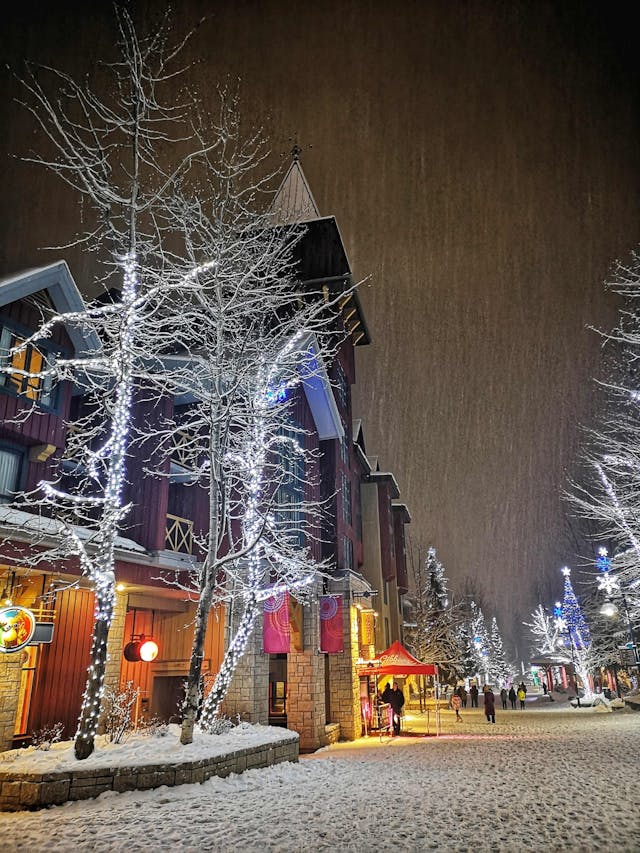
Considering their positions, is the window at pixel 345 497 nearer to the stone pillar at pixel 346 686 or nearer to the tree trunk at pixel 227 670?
the stone pillar at pixel 346 686

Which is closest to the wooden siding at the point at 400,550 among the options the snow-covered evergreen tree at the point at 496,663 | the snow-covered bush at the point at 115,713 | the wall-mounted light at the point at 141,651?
the wall-mounted light at the point at 141,651

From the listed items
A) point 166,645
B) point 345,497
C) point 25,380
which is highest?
point 25,380

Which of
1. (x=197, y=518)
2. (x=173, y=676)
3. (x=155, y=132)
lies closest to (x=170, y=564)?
(x=197, y=518)

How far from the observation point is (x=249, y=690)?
16547mm

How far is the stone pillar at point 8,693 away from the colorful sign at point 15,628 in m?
1.04

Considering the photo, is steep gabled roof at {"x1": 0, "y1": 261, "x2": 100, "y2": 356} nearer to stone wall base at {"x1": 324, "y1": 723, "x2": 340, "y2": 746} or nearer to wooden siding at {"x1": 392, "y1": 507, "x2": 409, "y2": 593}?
stone wall base at {"x1": 324, "y1": 723, "x2": 340, "y2": 746}

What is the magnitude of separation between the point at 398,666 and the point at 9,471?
48.9 ft

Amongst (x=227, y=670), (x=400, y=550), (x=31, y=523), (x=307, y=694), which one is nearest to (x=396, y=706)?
(x=307, y=694)

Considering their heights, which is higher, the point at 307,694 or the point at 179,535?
the point at 179,535

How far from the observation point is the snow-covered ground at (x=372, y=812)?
6.73 meters

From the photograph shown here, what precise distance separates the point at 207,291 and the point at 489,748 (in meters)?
14.4

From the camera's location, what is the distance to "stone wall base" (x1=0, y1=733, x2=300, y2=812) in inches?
334

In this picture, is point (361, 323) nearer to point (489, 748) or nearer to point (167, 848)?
point (489, 748)

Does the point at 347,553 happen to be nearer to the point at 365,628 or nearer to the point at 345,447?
the point at 365,628
